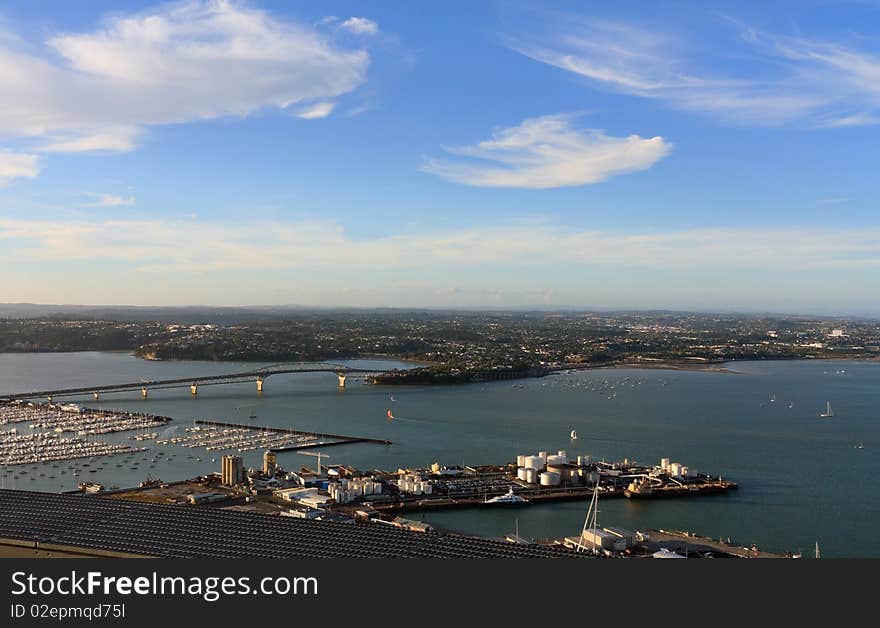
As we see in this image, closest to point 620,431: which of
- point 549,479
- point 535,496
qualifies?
point 549,479

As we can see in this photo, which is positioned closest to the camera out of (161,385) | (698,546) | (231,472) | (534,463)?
(698,546)

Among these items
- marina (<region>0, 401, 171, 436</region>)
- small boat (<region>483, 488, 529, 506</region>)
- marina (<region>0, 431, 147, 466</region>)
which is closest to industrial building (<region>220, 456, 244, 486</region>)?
marina (<region>0, 431, 147, 466</region>)

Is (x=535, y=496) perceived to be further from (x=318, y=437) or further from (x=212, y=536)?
(x=212, y=536)

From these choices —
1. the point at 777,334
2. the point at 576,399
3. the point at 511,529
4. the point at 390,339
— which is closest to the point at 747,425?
the point at 576,399

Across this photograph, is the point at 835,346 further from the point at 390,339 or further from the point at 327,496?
the point at 327,496

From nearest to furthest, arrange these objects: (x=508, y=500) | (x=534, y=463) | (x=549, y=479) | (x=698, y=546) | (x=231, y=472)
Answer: (x=698, y=546), (x=508, y=500), (x=231, y=472), (x=549, y=479), (x=534, y=463)

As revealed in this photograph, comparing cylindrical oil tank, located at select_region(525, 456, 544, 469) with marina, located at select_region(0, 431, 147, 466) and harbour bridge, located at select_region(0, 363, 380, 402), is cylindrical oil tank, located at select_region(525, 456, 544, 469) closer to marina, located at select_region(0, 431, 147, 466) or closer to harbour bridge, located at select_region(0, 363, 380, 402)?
marina, located at select_region(0, 431, 147, 466)
